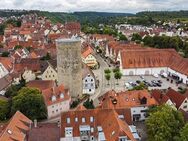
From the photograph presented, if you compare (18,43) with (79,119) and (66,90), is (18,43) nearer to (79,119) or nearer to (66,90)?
(66,90)

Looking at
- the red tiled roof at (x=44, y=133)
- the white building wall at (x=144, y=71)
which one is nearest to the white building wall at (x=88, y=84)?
the white building wall at (x=144, y=71)

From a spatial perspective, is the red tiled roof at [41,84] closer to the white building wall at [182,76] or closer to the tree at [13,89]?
the tree at [13,89]

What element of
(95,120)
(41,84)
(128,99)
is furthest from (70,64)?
(95,120)

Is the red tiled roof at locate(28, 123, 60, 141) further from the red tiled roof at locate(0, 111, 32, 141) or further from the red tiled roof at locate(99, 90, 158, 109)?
the red tiled roof at locate(99, 90, 158, 109)

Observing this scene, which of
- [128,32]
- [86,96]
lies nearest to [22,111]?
[86,96]

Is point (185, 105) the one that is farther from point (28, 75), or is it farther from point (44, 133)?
point (28, 75)

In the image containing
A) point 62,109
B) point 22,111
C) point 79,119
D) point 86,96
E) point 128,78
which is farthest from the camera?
point 128,78
